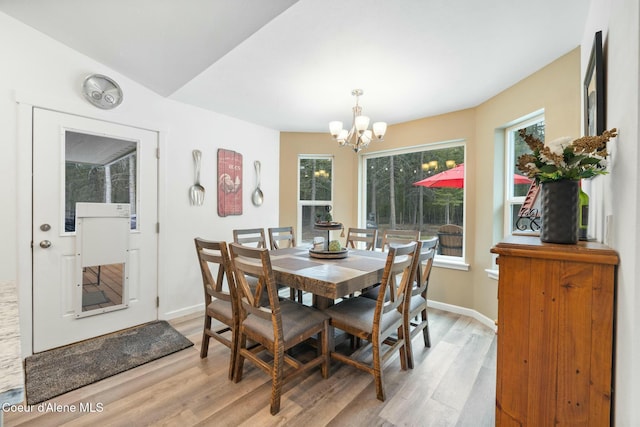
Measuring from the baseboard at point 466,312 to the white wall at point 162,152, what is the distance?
249 cm

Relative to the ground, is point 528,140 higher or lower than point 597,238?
higher

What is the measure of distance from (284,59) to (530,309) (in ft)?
7.59

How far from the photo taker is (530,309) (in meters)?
1.02

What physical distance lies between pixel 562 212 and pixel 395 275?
1.03 m

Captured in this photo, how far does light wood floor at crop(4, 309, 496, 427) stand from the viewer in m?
1.66

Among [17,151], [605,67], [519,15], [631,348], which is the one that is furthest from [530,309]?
[17,151]

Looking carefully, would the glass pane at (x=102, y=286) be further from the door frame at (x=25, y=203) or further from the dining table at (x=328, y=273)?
the dining table at (x=328, y=273)

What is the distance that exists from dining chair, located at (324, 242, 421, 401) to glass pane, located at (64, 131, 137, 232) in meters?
2.34

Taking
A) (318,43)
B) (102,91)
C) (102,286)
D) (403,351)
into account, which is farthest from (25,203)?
(403,351)

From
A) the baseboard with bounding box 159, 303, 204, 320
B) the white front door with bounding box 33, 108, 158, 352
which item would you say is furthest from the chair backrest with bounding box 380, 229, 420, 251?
the white front door with bounding box 33, 108, 158, 352

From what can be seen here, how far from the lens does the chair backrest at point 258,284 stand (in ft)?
5.45

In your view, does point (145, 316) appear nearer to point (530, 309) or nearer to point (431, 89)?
point (530, 309)

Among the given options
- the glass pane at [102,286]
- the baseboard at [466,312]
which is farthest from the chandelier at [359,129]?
the glass pane at [102,286]

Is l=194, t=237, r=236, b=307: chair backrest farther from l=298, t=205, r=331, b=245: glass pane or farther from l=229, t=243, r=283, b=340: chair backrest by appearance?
l=298, t=205, r=331, b=245: glass pane
